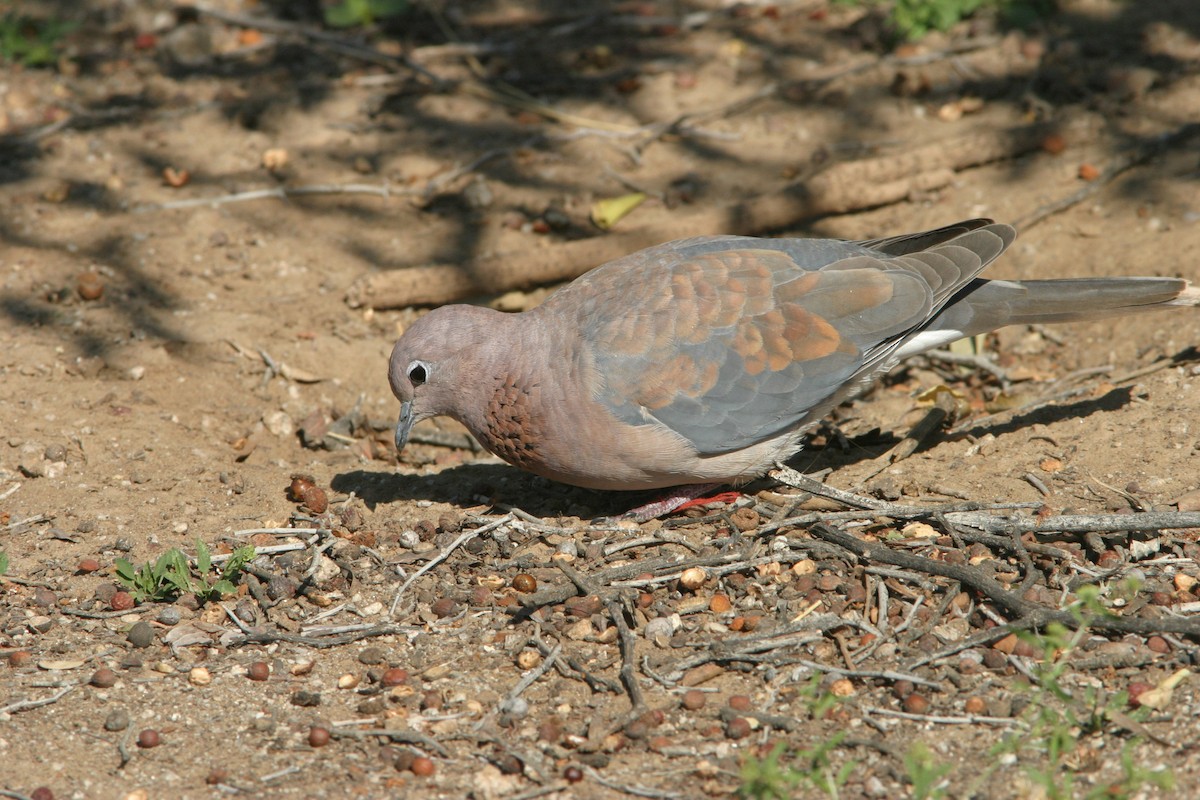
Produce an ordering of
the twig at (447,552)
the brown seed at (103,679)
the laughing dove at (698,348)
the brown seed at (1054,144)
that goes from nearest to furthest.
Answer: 1. the brown seed at (103,679)
2. the twig at (447,552)
3. the laughing dove at (698,348)
4. the brown seed at (1054,144)

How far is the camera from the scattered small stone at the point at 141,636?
3.84m

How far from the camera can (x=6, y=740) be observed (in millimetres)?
3322

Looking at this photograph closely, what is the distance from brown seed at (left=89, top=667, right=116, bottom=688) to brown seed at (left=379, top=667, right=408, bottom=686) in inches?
33.7

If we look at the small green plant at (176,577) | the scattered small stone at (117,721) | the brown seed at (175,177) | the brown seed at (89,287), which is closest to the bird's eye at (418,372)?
the small green plant at (176,577)

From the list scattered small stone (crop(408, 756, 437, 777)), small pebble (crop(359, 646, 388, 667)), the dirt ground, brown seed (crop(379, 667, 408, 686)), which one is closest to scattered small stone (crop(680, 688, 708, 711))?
the dirt ground

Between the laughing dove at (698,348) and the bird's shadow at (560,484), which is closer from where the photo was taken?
the laughing dove at (698,348)

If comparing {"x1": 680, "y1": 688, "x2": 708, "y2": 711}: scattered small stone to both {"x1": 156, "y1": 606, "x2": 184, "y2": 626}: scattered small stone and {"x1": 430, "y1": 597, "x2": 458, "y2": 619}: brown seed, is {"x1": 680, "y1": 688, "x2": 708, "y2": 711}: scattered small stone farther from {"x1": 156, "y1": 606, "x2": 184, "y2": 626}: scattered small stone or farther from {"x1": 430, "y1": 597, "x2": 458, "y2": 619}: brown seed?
{"x1": 156, "y1": 606, "x2": 184, "y2": 626}: scattered small stone

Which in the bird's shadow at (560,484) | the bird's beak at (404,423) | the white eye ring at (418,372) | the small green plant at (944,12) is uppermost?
the small green plant at (944,12)

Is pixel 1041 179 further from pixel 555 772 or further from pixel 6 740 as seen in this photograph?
pixel 6 740

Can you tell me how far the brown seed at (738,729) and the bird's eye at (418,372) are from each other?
195 cm

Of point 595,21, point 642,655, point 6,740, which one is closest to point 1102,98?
point 595,21

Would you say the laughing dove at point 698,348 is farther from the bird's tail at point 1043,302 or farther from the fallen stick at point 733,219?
the fallen stick at point 733,219

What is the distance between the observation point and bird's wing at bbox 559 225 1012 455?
434cm

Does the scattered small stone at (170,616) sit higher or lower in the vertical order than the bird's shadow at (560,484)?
higher
